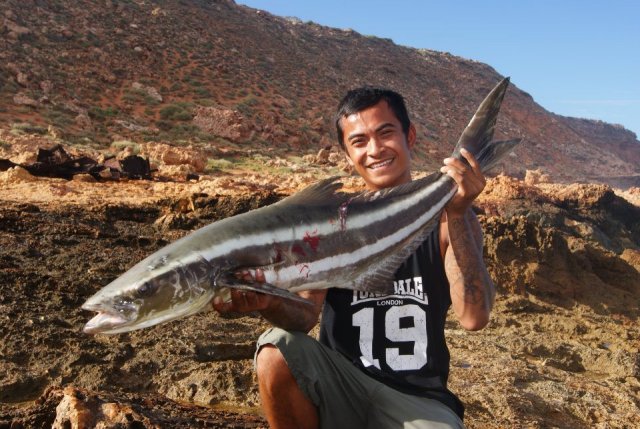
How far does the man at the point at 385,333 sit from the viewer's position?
99.3 inches

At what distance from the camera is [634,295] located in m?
8.53

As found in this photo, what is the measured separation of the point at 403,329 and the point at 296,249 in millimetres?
724

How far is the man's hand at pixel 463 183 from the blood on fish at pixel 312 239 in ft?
2.38

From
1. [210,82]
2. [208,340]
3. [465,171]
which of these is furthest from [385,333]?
[210,82]

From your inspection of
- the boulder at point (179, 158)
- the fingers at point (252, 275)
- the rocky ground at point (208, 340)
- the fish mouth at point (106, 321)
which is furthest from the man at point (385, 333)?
the boulder at point (179, 158)

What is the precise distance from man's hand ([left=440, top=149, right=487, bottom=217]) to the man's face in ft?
0.99

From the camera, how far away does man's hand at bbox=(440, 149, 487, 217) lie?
275 centimetres

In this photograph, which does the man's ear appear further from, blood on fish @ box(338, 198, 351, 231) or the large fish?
blood on fish @ box(338, 198, 351, 231)

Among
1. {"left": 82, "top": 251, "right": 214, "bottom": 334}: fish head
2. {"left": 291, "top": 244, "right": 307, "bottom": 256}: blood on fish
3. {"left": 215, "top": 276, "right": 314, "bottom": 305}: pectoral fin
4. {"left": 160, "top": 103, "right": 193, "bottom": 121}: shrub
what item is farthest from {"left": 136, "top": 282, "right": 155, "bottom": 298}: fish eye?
{"left": 160, "top": 103, "right": 193, "bottom": 121}: shrub

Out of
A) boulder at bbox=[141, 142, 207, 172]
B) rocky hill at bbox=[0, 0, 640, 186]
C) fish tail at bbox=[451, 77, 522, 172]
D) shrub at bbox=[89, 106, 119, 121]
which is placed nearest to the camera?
fish tail at bbox=[451, 77, 522, 172]

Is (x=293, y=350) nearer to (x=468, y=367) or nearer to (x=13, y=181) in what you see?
(x=468, y=367)

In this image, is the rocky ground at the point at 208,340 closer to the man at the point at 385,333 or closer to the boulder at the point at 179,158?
the man at the point at 385,333

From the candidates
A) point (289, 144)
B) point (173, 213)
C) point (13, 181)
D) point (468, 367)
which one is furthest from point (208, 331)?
point (289, 144)

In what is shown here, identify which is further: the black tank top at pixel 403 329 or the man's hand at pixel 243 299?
the black tank top at pixel 403 329
